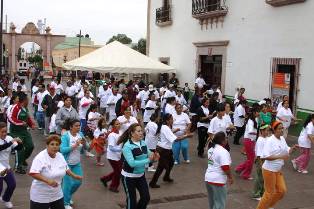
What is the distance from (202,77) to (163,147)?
12865mm

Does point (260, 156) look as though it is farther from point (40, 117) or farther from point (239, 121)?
point (40, 117)

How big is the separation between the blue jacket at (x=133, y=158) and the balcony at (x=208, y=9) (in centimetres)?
1352

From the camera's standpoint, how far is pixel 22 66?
2477 inches

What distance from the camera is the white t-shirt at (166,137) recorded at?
27.0 ft

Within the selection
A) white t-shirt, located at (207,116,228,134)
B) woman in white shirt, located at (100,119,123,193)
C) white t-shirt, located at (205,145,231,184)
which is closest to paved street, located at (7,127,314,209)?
woman in white shirt, located at (100,119,123,193)

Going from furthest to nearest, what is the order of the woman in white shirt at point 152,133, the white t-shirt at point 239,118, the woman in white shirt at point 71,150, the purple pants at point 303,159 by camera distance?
1. the white t-shirt at point 239,118
2. the purple pants at point 303,159
3. the woman in white shirt at point 152,133
4. the woman in white shirt at point 71,150

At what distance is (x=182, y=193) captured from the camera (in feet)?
26.7

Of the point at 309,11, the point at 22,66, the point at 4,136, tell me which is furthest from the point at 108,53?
the point at 22,66

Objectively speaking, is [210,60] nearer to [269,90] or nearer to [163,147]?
[269,90]

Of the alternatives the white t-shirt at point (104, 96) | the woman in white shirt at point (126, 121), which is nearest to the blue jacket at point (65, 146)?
the woman in white shirt at point (126, 121)

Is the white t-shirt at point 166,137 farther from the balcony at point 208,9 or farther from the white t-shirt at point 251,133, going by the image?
the balcony at point 208,9

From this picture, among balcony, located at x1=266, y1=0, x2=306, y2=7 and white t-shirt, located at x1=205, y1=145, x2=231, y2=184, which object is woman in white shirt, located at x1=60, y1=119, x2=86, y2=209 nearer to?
white t-shirt, located at x1=205, y1=145, x2=231, y2=184

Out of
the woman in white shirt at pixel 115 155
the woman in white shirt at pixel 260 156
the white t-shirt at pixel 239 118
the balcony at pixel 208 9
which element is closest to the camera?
the woman in white shirt at pixel 260 156

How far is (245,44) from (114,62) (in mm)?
5229
